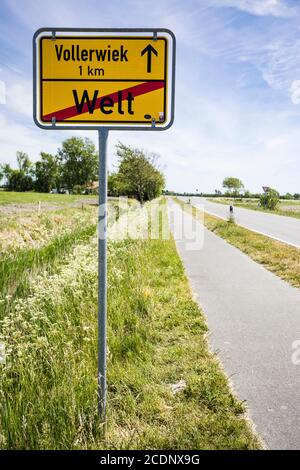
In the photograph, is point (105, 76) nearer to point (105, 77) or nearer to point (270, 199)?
point (105, 77)

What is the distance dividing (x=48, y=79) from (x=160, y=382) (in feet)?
8.61

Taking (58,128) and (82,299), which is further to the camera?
(82,299)

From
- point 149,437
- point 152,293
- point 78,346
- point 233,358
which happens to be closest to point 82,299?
point 78,346

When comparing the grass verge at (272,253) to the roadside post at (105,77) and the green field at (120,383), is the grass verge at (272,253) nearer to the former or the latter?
the green field at (120,383)

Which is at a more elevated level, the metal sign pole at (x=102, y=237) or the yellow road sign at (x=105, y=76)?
the yellow road sign at (x=105, y=76)

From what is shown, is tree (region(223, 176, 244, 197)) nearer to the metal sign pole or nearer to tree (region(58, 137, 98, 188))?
tree (region(58, 137, 98, 188))

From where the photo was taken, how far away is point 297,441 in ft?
8.11

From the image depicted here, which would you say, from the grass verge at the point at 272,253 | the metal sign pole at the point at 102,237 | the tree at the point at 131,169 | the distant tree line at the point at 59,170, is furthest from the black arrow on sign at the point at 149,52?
the distant tree line at the point at 59,170

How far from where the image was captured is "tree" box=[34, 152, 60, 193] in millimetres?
102938

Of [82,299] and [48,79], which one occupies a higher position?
[48,79]

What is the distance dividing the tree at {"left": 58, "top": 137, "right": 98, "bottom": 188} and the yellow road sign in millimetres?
100626

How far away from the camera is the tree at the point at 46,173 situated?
102938mm

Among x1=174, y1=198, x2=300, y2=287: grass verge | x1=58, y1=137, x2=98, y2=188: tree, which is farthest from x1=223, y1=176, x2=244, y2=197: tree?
x1=174, y1=198, x2=300, y2=287: grass verge
